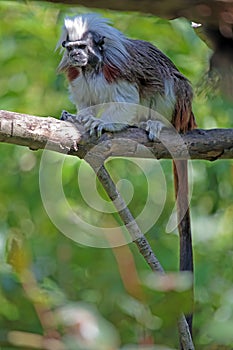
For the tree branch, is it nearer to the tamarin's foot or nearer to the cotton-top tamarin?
the tamarin's foot

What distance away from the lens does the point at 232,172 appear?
2430 millimetres

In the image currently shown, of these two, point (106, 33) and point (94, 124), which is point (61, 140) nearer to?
point (94, 124)

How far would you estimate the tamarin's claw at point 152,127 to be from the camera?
167 cm

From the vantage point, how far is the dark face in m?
1.69

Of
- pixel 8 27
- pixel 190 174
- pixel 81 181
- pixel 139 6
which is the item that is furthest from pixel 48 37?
pixel 139 6

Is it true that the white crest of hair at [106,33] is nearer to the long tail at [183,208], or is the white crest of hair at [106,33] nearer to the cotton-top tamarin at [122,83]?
the cotton-top tamarin at [122,83]

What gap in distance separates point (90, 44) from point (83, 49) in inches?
1.8

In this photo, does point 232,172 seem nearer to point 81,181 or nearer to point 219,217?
point 219,217

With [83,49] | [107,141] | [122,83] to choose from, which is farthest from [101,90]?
[107,141]

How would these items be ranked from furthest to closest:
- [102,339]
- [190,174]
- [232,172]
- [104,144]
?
[232,172], [190,174], [104,144], [102,339]

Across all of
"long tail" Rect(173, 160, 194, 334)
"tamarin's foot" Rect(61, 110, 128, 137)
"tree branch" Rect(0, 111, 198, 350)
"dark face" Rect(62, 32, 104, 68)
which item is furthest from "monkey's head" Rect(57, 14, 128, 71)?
"long tail" Rect(173, 160, 194, 334)

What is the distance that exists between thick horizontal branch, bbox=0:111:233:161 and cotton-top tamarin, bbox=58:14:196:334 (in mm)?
44

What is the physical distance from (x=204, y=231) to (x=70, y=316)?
1929mm

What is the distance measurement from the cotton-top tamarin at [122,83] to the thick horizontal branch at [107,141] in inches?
1.7
